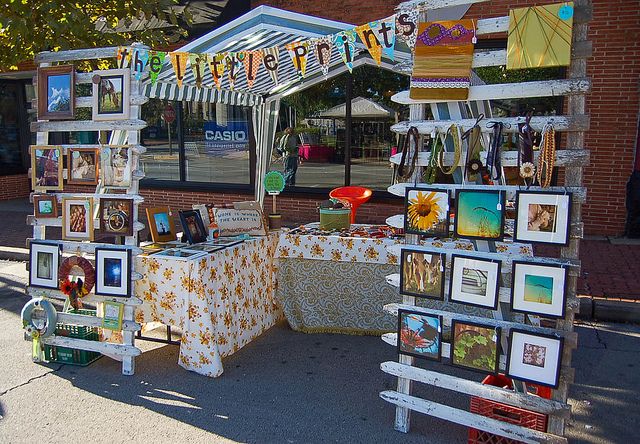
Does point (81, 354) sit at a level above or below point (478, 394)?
below

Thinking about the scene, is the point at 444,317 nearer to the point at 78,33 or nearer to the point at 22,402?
the point at 22,402

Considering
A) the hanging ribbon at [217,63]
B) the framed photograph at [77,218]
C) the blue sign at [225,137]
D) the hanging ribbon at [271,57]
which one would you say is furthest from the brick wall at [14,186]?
the hanging ribbon at [271,57]

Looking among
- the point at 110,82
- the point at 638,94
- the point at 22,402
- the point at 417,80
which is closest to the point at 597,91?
the point at 638,94

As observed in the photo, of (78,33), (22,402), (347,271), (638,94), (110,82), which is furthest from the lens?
(638,94)

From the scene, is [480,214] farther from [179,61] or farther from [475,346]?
[179,61]

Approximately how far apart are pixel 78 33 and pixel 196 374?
3688mm

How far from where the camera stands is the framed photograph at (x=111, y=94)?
4.33m

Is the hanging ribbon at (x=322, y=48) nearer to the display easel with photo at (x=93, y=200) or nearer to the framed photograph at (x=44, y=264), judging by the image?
the display easel with photo at (x=93, y=200)

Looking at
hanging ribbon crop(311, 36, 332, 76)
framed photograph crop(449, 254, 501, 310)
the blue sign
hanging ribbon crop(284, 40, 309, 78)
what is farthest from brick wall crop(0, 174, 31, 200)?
framed photograph crop(449, 254, 501, 310)

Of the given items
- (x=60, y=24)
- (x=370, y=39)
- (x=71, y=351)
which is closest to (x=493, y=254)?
(x=370, y=39)

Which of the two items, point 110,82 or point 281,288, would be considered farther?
point 281,288

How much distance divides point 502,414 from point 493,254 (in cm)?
93

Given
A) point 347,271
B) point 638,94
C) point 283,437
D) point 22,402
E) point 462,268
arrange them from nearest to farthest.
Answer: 1. point 462,268
2. point 283,437
3. point 22,402
4. point 347,271
5. point 638,94

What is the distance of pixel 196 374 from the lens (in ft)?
14.5
